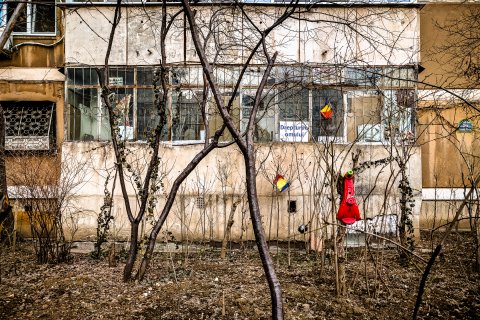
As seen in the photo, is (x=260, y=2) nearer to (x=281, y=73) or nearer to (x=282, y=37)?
(x=282, y=37)

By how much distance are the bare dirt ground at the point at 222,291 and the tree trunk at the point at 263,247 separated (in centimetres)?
310

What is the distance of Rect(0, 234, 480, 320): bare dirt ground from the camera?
18.2 ft

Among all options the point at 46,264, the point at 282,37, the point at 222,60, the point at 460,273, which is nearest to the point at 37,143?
the point at 46,264

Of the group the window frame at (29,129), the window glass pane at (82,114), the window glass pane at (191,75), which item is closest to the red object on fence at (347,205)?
the window glass pane at (191,75)

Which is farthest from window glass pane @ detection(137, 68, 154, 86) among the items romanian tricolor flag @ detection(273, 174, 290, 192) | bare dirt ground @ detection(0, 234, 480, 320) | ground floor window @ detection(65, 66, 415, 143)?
bare dirt ground @ detection(0, 234, 480, 320)

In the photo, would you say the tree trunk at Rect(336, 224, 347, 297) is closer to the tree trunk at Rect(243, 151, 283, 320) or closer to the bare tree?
the tree trunk at Rect(243, 151, 283, 320)

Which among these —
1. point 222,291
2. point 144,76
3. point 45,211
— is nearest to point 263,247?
point 222,291

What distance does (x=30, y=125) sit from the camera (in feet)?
35.9

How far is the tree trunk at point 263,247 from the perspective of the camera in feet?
8.10

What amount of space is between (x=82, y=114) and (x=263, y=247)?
8768 millimetres

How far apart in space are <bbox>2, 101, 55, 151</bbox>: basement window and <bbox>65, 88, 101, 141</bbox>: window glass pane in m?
1.10

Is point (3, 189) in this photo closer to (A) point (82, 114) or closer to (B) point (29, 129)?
(A) point (82, 114)

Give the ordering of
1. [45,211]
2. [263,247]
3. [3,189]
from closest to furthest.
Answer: [263,247]
[3,189]
[45,211]

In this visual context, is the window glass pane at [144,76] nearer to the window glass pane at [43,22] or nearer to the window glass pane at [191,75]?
the window glass pane at [191,75]
